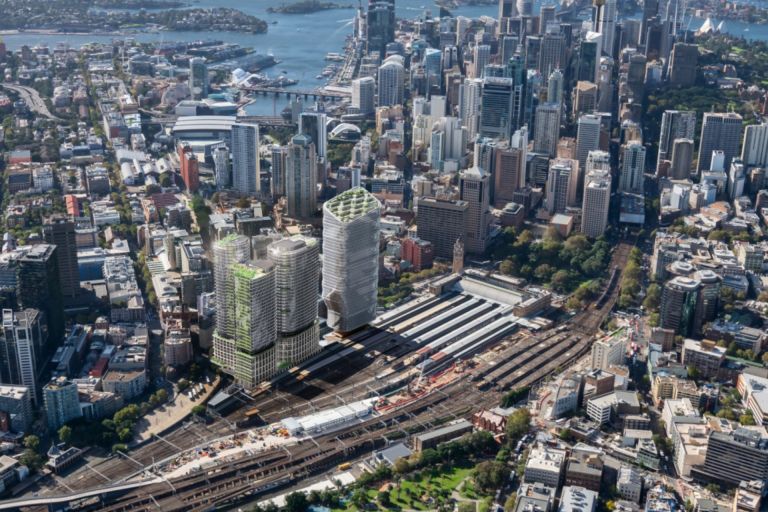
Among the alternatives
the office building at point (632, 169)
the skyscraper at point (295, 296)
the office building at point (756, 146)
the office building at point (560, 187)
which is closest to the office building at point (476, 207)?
the office building at point (560, 187)

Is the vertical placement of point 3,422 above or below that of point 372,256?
below

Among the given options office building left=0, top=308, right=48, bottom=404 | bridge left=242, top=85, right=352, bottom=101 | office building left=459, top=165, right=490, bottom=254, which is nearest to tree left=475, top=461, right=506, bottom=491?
office building left=0, top=308, right=48, bottom=404

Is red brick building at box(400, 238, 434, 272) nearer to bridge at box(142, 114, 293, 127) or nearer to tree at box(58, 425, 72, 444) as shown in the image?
tree at box(58, 425, 72, 444)

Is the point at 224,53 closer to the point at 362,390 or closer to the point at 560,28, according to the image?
the point at 560,28

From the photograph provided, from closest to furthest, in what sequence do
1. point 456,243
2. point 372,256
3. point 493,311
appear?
point 372,256 → point 493,311 → point 456,243

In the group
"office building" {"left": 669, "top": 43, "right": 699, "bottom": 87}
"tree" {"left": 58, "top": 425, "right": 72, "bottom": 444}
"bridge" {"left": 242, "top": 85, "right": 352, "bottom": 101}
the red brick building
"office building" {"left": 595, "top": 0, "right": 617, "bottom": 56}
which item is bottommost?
"tree" {"left": 58, "top": 425, "right": 72, "bottom": 444}

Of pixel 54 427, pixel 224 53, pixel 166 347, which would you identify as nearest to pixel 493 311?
pixel 166 347

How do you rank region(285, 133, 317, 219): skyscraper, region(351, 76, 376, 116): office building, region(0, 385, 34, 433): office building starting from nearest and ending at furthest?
region(0, 385, 34, 433): office building
region(285, 133, 317, 219): skyscraper
region(351, 76, 376, 116): office building

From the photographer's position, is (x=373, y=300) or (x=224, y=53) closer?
(x=373, y=300)
